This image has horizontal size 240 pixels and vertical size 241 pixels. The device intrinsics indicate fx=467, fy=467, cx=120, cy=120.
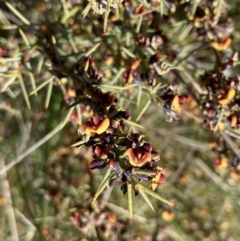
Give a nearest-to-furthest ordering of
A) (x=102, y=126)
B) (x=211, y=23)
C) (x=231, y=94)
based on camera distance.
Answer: (x=102, y=126) → (x=231, y=94) → (x=211, y=23)

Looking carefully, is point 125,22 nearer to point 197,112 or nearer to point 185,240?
point 197,112

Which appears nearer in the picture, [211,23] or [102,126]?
[102,126]

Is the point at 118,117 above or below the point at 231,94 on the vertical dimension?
above

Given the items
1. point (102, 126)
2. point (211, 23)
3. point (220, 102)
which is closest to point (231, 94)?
point (220, 102)

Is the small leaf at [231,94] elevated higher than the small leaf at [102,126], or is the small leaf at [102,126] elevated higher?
the small leaf at [102,126]

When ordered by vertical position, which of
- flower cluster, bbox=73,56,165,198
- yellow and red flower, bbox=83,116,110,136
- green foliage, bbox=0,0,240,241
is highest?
yellow and red flower, bbox=83,116,110,136

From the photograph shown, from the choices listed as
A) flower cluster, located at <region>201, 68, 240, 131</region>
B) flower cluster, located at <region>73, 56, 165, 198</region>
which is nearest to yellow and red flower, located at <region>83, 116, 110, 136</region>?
flower cluster, located at <region>73, 56, 165, 198</region>

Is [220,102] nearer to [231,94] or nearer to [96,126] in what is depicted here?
[231,94]

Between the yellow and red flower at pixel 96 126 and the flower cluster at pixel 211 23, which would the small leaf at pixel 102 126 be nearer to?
the yellow and red flower at pixel 96 126

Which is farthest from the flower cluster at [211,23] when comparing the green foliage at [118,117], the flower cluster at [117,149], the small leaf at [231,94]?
the flower cluster at [117,149]

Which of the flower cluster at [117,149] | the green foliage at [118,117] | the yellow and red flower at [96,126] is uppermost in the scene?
the yellow and red flower at [96,126]

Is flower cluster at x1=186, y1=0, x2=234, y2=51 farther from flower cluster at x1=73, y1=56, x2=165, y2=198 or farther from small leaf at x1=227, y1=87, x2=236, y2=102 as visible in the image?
flower cluster at x1=73, y1=56, x2=165, y2=198

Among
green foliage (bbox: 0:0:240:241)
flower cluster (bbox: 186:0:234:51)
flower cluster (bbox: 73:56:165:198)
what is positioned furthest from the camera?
flower cluster (bbox: 186:0:234:51)
